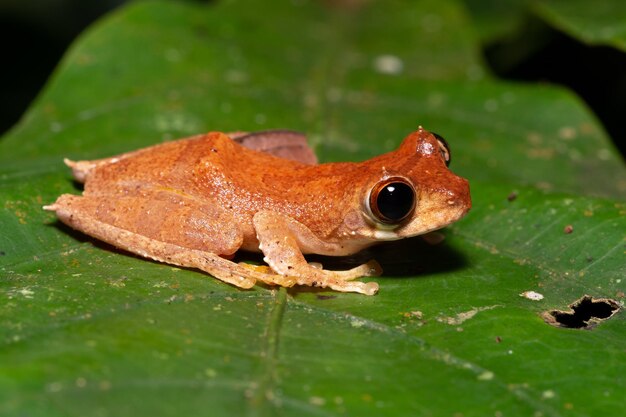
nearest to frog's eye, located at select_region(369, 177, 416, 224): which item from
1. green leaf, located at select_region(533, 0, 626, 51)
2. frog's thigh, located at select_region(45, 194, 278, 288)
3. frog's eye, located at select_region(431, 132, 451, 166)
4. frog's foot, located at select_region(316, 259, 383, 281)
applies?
frog's foot, located at select_region(316, 259, 383, 281)

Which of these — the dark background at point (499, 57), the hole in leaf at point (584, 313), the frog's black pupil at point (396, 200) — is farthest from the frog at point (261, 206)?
the dark background at point (499, 57)

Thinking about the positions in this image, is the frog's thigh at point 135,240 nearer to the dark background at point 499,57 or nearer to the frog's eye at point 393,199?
the frog's eye at point 393,199

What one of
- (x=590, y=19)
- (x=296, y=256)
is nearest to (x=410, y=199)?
(x=296, y=256)

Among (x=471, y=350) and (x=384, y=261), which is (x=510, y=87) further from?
(x=471, y=350)

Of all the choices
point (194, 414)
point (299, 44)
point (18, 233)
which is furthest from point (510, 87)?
point (194, 414)

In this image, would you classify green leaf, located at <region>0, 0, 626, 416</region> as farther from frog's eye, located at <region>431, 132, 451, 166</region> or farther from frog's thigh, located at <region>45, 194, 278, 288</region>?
frog's eye, located at <region>431, 132, 451, 166</region>
